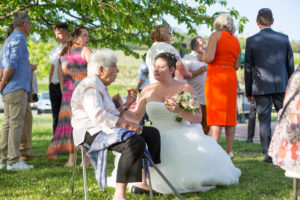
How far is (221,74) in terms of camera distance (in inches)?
251

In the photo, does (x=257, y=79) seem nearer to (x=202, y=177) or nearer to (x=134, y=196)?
(x=202, y=177)

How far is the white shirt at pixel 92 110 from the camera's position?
394cm

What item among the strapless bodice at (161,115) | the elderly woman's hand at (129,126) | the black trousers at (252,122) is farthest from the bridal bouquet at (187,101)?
the black trousers at (252,122)

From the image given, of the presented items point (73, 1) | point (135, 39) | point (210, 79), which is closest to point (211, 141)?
point (210, 79)

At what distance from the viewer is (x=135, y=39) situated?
945 cm

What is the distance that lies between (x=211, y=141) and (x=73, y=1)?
557 cm

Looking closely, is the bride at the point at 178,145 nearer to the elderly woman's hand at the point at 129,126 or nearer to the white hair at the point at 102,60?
the elderly woman's hand at the point at 129,126

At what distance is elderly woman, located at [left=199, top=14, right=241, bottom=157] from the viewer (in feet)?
20.9

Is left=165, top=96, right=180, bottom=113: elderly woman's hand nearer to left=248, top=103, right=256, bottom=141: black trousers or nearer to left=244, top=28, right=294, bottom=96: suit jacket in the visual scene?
left=244, top=28, right=294, bottom=96: suit jacket

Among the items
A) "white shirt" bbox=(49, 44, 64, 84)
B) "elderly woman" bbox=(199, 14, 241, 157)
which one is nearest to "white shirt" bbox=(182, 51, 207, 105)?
"elderly woman" bbox=(199, 14, 241, 157)

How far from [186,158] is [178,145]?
0.18 m

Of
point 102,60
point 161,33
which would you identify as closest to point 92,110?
point 102,60

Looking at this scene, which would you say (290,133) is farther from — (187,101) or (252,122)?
(252,122)

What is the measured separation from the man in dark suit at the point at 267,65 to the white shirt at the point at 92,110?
312 centimetres
